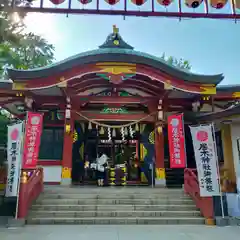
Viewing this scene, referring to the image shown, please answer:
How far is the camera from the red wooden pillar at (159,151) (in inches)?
413

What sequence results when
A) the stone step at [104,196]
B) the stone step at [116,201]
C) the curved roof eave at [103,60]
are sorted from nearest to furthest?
the stone step at [116,201]
the stone step at [104,196]
the curved roof eave at [103,60]

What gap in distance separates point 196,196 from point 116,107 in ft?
16.3

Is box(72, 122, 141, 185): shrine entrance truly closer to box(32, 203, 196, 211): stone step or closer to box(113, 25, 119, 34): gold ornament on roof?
box(32, 203, 196, 211): stone step

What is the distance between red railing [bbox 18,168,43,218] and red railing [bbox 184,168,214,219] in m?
4.83

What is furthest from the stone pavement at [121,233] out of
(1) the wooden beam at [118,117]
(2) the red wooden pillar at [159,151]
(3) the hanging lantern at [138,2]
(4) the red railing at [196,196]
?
(3) the hanging lantern at [138,2]

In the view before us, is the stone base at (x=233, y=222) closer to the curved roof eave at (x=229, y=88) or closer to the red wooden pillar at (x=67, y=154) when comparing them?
the curved roof eave at (x=229, y=88)

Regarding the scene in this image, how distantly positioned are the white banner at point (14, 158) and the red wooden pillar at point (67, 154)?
9.79ft

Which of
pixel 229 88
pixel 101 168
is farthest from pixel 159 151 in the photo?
pixel 229 88

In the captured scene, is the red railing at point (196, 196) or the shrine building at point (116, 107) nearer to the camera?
the red railing at point (196, 196)

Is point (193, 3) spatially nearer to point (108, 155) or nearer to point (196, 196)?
point (196, 196)

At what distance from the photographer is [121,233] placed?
602cm

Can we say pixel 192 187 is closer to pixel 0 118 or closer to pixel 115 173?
pixel 115 173

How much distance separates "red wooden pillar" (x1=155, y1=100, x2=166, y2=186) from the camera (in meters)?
10.5

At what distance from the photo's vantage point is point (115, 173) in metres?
11.7
